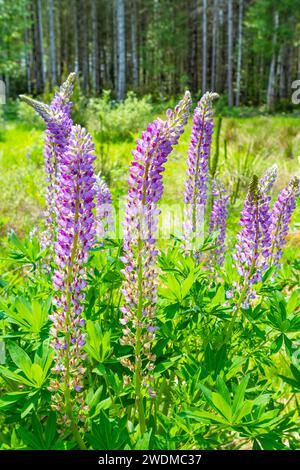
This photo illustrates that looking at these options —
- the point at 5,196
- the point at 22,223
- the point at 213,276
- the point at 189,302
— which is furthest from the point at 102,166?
the point at 189,302

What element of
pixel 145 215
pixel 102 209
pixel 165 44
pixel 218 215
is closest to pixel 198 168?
pixel 102 209

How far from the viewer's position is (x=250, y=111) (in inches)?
1093

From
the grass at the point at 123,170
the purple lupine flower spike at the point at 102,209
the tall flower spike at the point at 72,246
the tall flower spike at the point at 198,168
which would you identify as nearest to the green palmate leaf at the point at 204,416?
the tall flower spike at the point at 72,246

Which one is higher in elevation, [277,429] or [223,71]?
[223,71]

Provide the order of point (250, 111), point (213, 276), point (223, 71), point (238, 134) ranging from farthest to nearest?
point (223, 71) → point (250, 111) → point (238, 134) → point (213, 276)

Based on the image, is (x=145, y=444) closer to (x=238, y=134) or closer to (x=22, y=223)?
(x=22, y=223)

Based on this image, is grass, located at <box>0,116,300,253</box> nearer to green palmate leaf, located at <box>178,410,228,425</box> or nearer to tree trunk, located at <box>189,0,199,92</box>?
green palmate leaf, located at <box>178,410,228,425</box>

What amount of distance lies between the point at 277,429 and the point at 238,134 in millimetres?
11485

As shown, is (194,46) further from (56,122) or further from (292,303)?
(292,303)

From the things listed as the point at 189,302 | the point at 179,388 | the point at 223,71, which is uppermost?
the point at 223,71

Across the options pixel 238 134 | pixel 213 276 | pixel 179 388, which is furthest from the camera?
pixel 238 134

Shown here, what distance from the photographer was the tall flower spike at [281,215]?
2.40 m

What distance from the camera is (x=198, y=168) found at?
242 centimetres

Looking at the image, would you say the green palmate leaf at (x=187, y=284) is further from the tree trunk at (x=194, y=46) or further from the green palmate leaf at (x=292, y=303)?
the tree trunk at (x=194, y=46)
